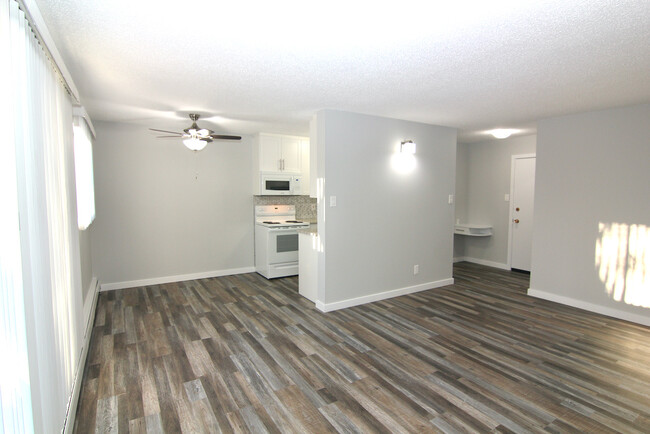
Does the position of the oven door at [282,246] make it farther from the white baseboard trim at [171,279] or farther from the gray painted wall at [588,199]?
the gray painted wall at [588,199]

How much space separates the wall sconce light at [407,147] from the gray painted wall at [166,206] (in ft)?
9.31

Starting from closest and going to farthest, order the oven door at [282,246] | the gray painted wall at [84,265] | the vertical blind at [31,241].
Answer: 1. the vertical blind at [31,241]
2. the gray painted wall at [84,265]
3. the oven door at [282,246]

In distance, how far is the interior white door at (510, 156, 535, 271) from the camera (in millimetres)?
6125

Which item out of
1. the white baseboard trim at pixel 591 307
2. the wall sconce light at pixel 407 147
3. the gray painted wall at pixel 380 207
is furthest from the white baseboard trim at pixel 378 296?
the wall sconce light at pixel 407 147

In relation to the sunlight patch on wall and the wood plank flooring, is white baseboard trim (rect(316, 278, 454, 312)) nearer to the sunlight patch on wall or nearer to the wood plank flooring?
the wood plank flooring

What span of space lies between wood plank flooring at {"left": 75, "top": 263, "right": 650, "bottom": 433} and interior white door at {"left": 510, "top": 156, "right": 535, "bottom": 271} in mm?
1818

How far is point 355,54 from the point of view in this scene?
7.98 feet

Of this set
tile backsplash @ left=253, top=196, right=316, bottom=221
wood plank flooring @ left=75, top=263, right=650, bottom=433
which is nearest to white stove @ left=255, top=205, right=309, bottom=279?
tile backsplash @ left=253, top=196, right=316, bottom=221

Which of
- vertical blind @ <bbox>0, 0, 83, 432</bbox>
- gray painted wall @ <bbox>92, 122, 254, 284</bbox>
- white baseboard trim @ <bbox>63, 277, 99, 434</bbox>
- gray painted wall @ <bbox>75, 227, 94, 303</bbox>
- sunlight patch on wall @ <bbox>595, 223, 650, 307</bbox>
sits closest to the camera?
vertical blind @ <bbox>0, 0, 83, 432</bbox>

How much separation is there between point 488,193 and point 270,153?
4424mm

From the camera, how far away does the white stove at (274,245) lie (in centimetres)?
572

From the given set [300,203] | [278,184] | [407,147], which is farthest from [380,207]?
[300,203]

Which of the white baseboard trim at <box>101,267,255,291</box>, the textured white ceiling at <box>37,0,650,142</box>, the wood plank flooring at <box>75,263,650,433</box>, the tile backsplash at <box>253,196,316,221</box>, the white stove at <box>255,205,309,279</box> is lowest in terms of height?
the wood plank flooring at <box>75,263,650,433</box>

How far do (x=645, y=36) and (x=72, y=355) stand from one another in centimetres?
442
